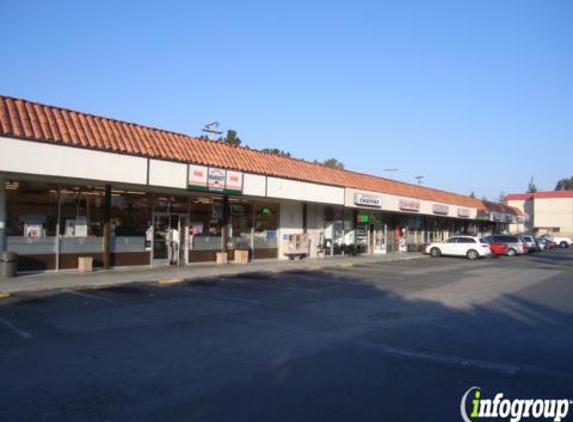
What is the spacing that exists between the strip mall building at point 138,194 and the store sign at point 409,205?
6.16 meters

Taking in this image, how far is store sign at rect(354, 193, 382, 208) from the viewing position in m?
29.6

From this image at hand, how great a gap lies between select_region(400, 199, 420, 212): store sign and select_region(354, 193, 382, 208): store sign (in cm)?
399

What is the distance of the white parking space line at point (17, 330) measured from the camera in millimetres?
8461

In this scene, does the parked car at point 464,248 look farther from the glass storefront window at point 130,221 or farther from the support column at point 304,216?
the glass storefront window at point 130,221

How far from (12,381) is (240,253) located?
17477 millimetres

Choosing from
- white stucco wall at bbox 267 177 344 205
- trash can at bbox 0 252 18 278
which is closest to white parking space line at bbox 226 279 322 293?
white stucco wall at bbox 267 177 344 205

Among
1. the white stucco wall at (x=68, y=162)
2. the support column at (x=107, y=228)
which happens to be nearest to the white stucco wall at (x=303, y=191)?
the white stucco wall at (x=68, y=162)

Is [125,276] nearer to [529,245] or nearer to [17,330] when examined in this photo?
[17,330]

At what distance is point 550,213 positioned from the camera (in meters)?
90.0

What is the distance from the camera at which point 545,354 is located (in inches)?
313

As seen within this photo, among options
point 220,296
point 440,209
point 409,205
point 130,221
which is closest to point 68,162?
point 130,221

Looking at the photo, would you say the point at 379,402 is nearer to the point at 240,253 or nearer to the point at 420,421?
the point at 420,421

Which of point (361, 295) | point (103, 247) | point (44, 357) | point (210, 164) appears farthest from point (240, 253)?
point (44, 357)

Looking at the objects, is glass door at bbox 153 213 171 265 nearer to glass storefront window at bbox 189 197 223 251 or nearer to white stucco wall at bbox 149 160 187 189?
glass storefront window at bbox 189 197 223 251
